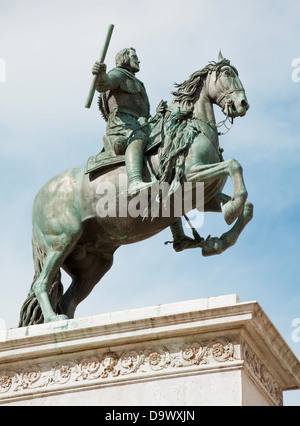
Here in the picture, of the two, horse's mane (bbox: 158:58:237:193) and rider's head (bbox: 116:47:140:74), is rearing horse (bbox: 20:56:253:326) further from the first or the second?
rider's head (bbox: 116:47:140:74)

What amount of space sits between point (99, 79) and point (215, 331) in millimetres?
3854

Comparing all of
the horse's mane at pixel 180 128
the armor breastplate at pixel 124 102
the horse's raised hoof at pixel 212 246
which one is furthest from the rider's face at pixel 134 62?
the horse's raised hoof at pixel 212 246

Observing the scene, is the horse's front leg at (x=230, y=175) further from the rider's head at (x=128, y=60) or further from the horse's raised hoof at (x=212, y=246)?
the rider's head at (x=128, y=60)

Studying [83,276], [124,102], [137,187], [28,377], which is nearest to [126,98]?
[124,102]

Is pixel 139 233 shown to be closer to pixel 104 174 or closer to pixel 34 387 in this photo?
pixel 104 174

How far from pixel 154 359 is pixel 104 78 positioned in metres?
3.89

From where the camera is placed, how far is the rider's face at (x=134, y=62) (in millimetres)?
15352

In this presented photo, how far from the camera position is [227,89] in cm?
1443


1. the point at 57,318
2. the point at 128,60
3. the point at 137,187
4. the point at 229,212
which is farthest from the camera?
the point at 128,60

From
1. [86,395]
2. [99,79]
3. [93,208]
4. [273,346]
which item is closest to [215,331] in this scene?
[273,346]

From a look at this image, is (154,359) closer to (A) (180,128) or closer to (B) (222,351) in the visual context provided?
(B) (222,351)

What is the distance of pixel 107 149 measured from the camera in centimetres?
1472

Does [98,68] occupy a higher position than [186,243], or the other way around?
[98,68]

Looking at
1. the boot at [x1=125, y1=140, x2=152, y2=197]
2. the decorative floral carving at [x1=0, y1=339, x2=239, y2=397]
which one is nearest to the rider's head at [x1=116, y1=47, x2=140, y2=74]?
the boot at [x1=125, y1=140, x2=152, y2=197]
